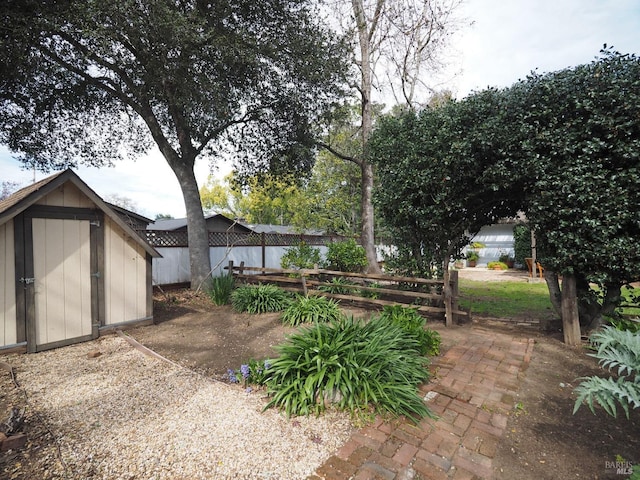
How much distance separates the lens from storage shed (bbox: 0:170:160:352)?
423 centimetres

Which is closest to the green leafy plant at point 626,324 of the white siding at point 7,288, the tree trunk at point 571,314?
the tree trunk at point 571,314

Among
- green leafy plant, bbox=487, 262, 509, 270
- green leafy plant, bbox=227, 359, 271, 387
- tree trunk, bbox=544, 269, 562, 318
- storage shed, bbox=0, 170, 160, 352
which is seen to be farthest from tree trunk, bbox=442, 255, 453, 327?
green leafy plant, bbox=487, 262, 509, 270

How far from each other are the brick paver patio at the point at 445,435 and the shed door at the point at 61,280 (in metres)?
4.83

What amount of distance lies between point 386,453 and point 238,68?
7564 mm

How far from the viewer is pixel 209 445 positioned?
2314 mm

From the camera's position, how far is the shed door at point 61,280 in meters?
4.45

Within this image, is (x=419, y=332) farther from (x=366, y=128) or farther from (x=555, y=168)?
(x=366, y=128)

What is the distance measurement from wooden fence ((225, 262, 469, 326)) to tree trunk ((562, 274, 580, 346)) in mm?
1457

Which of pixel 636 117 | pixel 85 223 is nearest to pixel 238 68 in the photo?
pixel 85 223

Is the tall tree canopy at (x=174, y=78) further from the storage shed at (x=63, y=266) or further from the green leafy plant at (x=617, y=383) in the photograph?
the green leafy plant at (x=617, y=383)

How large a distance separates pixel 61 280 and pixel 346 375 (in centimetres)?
475

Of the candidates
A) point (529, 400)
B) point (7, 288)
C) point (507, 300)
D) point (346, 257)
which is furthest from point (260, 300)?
point (507, 300)

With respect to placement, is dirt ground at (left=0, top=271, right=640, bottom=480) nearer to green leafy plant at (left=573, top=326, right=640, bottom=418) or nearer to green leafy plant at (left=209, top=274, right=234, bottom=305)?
green leafy plant at (left=573, top=326, right=640, bottom=418)

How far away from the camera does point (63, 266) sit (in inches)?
184
